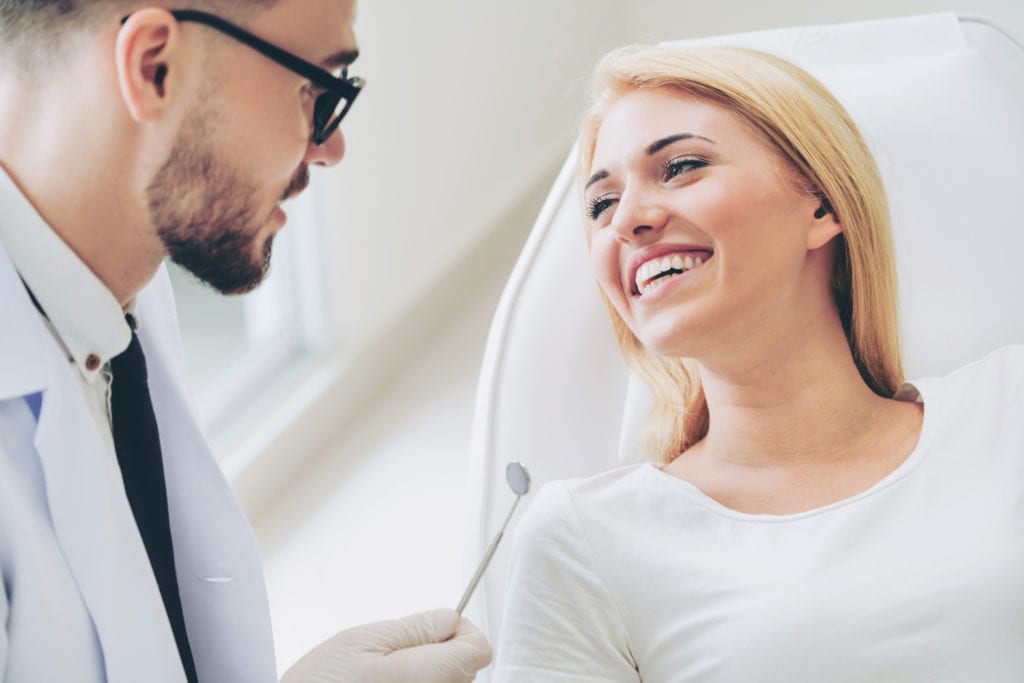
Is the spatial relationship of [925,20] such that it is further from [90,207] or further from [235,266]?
[90,207]

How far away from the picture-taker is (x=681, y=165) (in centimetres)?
141

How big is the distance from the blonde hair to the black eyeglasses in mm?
433

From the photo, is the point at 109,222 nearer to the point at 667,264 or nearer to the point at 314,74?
the point at 314,74

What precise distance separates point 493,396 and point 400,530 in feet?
2.75

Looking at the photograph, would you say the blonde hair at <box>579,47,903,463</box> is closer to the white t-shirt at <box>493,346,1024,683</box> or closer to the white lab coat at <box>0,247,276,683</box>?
the white t-shirt at <box>493,346,1024,683</box>

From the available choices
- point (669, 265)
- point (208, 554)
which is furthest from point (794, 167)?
point (208, 554)

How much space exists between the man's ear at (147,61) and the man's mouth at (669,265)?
554 millimetres

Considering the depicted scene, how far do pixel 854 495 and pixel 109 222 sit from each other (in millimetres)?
802

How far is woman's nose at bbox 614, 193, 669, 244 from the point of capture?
139cm

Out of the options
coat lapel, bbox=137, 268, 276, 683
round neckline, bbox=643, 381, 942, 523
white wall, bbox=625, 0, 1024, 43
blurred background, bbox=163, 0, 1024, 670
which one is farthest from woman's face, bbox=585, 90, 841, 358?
white wall, bbox=625, 0, 1024, 43

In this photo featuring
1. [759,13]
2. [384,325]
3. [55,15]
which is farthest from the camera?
[759,13]

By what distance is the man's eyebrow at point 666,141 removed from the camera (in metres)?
1.41

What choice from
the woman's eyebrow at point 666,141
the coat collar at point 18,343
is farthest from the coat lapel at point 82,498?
the woman's eyebrow at point 666,141

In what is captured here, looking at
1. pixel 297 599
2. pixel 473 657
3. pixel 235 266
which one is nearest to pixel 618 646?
pixel 473 657
